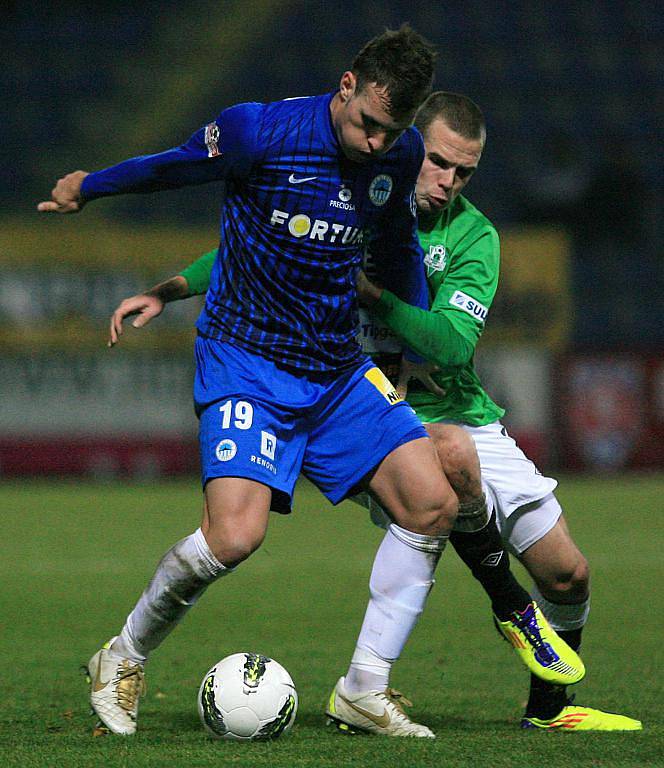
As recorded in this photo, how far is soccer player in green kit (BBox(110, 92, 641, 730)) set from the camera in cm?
396

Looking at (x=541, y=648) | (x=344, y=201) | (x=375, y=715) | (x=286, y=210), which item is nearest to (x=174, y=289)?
Answer: (x=286, y=210)

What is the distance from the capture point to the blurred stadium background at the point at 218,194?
13703 millimetres

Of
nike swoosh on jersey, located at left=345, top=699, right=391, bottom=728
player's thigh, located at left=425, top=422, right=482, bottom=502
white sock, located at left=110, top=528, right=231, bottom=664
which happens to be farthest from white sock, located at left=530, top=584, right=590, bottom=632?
white sock, located at left=110, top=528, right=231, bottom=664

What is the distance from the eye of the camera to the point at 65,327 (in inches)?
541

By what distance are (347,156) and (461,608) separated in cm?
342

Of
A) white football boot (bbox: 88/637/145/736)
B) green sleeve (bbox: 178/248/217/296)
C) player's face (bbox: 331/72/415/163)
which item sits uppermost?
player's face (bbox: 331/72/415/163)

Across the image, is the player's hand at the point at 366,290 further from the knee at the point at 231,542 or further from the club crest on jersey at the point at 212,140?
the knee at the point at 231,542

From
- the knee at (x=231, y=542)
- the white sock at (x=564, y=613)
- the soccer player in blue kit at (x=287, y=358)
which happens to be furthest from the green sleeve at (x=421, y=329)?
the white sock at (x=564, y=613)

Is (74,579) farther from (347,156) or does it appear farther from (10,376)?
(10,376)

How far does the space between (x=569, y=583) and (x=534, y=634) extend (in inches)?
9.3

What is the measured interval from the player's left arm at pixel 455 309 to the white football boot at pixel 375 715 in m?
0.96

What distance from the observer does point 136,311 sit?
4008 mm

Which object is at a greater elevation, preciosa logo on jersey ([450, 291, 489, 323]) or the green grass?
preciosa logo on jersey ([450, 291, 489, 323])

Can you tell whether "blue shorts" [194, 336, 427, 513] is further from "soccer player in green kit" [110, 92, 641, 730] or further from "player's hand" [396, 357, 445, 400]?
"player's hand" [396, 357, 445, 400]
